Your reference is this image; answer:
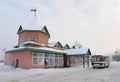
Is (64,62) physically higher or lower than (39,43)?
lower

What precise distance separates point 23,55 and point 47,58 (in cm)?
457

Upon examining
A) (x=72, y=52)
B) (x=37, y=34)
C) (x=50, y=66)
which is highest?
(x=37, y=34)

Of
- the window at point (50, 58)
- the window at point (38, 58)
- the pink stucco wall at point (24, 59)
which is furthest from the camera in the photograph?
the window at point (50, 58)

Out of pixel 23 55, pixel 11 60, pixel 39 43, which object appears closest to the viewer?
pixel 23 55

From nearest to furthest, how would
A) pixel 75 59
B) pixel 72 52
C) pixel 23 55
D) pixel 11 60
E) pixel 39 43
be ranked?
pixel 23 55 < pixel 39 43 < pixel 11 60 < pixel 72 52 < pixel 75 59

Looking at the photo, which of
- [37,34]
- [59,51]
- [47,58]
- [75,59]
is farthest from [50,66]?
[75,59]

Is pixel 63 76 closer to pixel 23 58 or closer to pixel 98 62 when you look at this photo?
pixel 23 58

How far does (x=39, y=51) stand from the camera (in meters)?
32.0

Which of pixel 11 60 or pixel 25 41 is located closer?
pixel 25 41

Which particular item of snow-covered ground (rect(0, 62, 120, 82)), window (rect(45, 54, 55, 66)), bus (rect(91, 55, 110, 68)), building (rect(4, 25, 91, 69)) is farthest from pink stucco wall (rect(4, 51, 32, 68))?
bus (rect(91, 55, 110, 68))

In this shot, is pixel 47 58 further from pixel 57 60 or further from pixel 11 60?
pixel 11 60

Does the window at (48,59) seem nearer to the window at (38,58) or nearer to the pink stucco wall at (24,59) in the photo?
the window at (38,58)

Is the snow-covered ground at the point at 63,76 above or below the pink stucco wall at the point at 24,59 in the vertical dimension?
below

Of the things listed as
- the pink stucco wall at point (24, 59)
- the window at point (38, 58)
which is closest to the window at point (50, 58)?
the window at point (38, 58)
